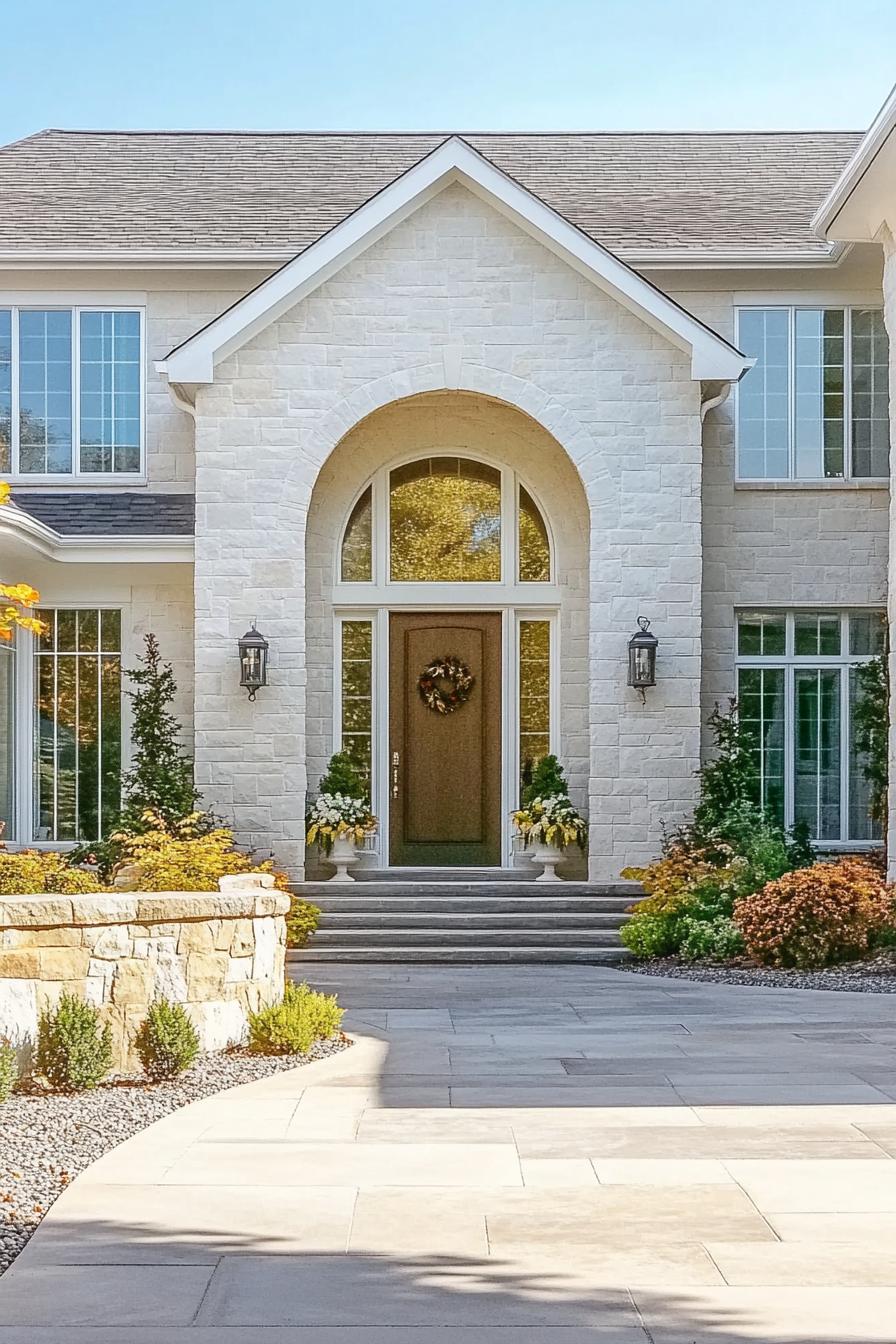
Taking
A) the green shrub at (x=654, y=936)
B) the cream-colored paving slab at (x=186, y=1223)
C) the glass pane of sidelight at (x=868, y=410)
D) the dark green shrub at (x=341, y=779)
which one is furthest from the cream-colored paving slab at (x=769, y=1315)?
the glass pane of sidelight at (x=868, y=410)

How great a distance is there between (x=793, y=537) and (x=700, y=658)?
1816 millimetres

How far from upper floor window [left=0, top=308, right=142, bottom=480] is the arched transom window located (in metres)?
2.43

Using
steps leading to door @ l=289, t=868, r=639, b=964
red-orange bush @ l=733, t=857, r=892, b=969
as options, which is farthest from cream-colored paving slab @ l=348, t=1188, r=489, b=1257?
steps leading to door @ l=289, t=868, r=639, b=964

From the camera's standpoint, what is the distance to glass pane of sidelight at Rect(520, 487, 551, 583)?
15.5 metres

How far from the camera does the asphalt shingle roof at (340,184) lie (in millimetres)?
15789

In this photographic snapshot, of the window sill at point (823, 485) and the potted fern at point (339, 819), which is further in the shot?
the window sill at point (823, 485)

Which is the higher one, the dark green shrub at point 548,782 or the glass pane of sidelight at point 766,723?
the glass pane of sidelight at point 766,723

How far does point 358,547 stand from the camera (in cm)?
1548

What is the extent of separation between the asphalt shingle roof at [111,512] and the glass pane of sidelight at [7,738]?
1.35 metres

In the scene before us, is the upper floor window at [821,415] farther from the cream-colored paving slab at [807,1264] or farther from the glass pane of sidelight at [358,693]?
the cream-colored paving slab at [807,1264]

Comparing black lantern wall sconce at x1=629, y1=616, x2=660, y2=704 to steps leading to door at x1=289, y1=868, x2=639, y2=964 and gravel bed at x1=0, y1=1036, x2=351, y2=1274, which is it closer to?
steps leading to door at x1=289, y1=868, x2=639, y2=964

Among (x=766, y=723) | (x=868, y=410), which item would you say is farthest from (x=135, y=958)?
(x=868, y=410)

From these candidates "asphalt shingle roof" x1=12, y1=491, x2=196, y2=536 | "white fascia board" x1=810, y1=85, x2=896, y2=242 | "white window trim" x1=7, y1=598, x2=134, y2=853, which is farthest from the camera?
"white window trim" x1=7, y1=598, x2=134, y2=853

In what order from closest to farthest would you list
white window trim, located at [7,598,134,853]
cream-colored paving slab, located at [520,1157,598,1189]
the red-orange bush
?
cream-colored paving slab, located at [520,1157,598,1189] → the red-orange bush → white window trim, located at [7,598,134,853]
